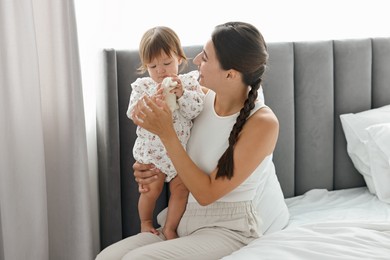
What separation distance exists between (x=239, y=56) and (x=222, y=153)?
344mm

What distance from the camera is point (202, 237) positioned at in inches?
85.1

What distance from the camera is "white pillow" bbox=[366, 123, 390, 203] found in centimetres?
266

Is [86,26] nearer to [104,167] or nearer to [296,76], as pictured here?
[104,167]

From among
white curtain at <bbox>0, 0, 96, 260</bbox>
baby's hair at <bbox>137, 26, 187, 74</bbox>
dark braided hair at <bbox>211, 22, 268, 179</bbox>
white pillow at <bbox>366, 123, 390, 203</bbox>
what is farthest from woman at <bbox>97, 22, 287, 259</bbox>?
white pillow at <bbox>366, 123, 390, 203</bbox>

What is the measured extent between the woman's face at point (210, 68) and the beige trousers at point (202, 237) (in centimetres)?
42

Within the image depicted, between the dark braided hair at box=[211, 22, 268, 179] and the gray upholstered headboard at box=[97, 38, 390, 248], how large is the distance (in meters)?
0.51

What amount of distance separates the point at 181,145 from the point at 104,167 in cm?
67

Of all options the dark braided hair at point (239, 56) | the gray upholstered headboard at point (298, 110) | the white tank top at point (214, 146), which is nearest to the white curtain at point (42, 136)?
the gray upholstered headboard at point (298, 110)

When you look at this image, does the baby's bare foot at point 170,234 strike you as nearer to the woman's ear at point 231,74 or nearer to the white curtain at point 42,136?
the white curtain at point 42,136

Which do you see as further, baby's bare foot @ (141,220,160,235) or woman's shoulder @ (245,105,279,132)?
baby's bare foot @ (141,220,160,235)

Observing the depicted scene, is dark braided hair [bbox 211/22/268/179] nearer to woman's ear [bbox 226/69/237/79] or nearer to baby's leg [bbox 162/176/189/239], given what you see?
woman's ear [bbox 226/69/237/79]

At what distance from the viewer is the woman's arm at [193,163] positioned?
2109mm

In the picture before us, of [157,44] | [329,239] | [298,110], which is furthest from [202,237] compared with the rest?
[298,110]

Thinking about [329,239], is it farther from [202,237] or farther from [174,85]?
[174,85]
